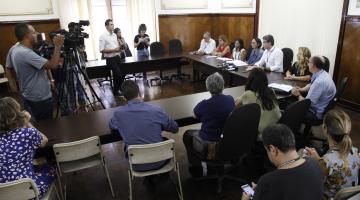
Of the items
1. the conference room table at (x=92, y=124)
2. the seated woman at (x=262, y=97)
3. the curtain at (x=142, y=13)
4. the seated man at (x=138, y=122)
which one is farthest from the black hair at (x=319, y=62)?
the curtain at (x=142, y=13)

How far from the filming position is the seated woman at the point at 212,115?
101 inches

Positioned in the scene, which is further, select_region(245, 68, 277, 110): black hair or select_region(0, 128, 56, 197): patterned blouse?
select_region(245, 68, 277, 110): black hair

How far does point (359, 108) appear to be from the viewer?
4.64 m

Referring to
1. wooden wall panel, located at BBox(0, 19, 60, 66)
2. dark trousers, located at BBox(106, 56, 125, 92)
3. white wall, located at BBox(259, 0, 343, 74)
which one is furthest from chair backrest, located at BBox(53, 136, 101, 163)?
wooden wall panel, located at BBox(0, 19, 60, 66)

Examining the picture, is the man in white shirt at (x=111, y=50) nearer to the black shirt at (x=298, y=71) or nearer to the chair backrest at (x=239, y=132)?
the black shirt at (x=298, y=71)

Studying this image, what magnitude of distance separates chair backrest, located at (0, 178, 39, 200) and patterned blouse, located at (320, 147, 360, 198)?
195cm

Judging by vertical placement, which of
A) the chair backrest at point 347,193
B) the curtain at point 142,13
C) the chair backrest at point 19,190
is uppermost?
the curtain at point 142,13

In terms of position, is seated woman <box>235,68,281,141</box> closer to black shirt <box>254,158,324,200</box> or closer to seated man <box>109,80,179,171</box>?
seated man <box>109,80,179,171</box>

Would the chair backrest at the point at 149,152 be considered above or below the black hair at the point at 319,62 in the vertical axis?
below

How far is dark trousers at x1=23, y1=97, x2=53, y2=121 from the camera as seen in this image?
3.09 m

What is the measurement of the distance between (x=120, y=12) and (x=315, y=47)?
5.36 meters

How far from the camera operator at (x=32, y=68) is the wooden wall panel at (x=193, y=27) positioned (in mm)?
5804

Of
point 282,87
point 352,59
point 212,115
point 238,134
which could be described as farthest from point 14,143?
point 352,59

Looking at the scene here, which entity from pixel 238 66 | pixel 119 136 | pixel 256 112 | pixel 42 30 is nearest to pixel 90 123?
pixel 119 136
